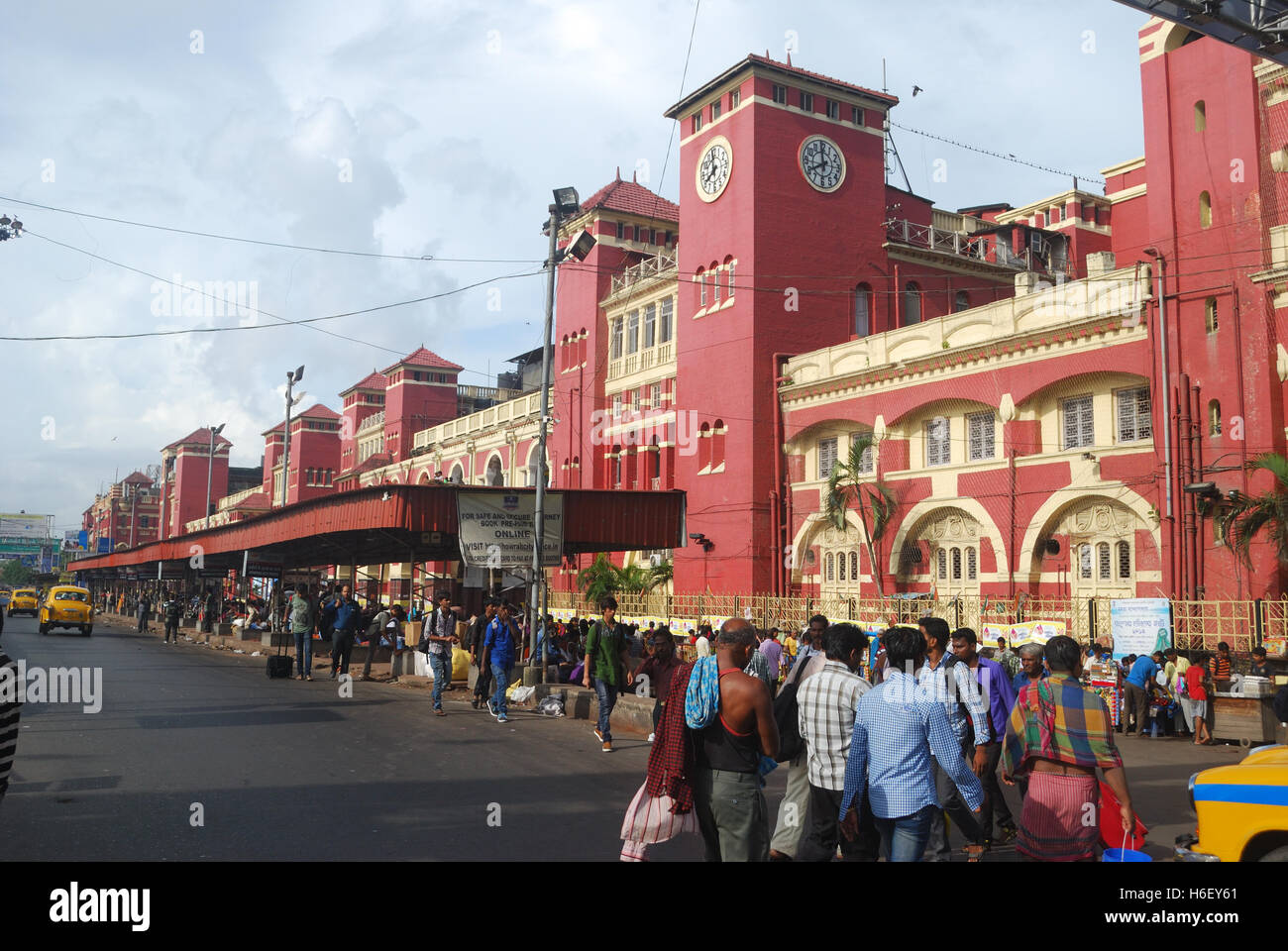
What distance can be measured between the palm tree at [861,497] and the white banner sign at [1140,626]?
9706 mm

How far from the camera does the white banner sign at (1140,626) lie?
19219mm

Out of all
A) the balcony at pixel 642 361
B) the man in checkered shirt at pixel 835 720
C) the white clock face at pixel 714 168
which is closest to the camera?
the man in checkered shirt at pixel 835 720

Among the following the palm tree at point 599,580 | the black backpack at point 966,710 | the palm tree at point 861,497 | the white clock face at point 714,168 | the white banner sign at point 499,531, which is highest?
the white clock face at point 714,168

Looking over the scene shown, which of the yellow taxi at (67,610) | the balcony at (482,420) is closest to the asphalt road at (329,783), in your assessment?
the yellow taxi at (67,610)

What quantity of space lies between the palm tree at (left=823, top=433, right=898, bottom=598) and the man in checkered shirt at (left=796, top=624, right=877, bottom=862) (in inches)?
925

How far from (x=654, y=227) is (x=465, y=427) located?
53.7ft

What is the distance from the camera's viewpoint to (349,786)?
10000 mm

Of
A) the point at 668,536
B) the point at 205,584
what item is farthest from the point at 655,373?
the point at 205,584

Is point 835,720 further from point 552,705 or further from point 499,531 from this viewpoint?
point 499,531

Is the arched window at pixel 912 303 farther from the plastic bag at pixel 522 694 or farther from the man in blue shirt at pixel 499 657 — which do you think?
the man in blue shirt at pixel 499 657

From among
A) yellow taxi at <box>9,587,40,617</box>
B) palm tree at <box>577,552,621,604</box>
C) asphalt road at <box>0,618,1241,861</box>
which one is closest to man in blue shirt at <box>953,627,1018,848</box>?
asphalt road at <box>0,618,1241,861</box>

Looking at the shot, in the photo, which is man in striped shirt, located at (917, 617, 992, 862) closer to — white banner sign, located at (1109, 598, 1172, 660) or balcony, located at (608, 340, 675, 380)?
white banner sign, located at (1109, 598, 1172, 660)

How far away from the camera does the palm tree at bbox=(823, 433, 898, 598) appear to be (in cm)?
3000
